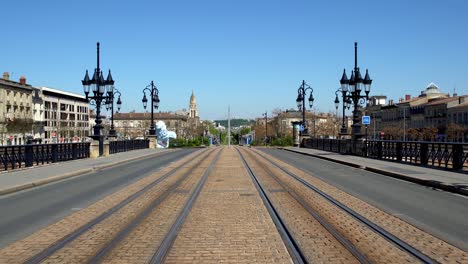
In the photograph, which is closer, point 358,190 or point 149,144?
point 358,190

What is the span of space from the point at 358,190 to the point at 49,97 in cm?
10887

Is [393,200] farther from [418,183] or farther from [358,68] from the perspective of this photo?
[358,68]

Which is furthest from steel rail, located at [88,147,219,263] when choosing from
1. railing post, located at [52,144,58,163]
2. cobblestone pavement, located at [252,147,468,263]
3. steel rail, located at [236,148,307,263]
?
railing post, located at [52,144,58,163]

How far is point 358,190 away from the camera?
15.6 m

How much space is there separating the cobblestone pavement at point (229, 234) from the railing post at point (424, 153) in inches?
468

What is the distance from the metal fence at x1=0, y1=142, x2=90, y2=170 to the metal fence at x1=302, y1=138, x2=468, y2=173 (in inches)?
691

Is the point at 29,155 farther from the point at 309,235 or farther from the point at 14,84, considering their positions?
the point at 14,84

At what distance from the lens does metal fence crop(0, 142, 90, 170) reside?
21250mm

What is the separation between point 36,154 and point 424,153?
18.0 metres

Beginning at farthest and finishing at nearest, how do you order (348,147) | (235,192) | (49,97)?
(49,97) < (348,147) < (235,192)

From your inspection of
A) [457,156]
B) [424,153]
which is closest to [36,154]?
[424,153]

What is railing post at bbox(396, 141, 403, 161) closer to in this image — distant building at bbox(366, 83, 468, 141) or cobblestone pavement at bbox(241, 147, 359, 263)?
cobblestone pavement at bbox(241, 147, 359, 263)

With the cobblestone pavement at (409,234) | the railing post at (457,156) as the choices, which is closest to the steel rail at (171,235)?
the cobblestone pavement at (409,234)

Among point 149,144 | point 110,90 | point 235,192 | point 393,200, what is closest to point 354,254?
point 393,200
